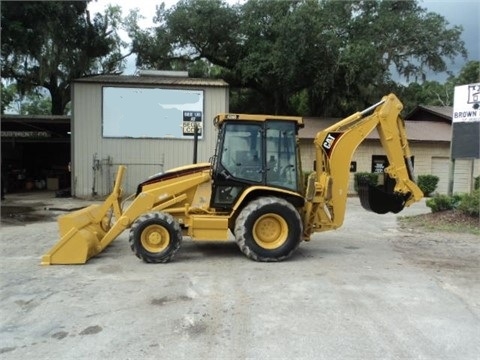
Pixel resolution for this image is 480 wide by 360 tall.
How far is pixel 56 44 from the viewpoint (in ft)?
76.0

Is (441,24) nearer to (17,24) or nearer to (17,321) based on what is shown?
(17,24)

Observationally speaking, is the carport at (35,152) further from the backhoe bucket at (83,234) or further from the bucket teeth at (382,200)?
the bucket teeth at (382,200)

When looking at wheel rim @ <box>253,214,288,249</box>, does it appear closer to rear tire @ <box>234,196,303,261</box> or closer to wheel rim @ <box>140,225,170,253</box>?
rear tire @ <box>234,196,303,261</box>

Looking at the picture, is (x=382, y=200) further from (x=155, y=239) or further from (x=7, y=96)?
(x=7, y=96)

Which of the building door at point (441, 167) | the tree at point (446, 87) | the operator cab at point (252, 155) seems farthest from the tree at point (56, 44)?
the tree at point (446, 87)

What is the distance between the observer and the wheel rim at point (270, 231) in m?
8.42

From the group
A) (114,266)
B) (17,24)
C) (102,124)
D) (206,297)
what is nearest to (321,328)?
(206,297)

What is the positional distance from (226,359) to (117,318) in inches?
62.5

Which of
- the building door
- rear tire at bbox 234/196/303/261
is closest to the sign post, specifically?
rear tire at bbox 234/196/303/261

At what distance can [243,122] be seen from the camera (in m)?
8.59

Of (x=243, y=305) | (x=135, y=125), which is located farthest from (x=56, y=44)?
(x=243, y=305)

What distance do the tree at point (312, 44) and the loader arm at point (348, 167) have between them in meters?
15.0

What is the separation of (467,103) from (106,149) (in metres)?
13.7

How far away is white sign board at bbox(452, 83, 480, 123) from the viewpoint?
547 inches
